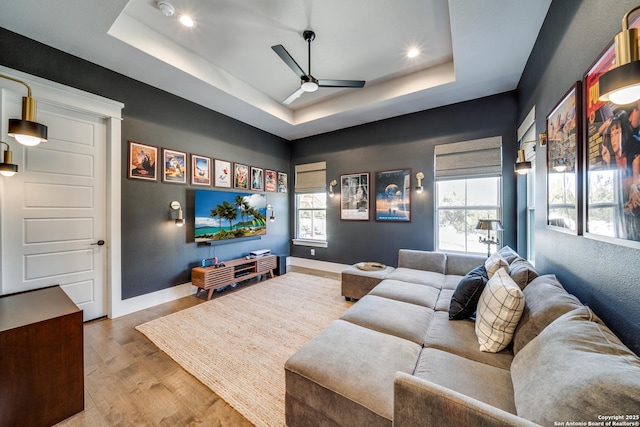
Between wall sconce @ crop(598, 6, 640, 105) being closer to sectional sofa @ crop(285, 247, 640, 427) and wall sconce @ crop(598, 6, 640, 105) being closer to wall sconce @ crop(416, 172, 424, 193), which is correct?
sectional sofa @ crop(285, 247, 640, 427)

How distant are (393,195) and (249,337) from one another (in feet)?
11.0

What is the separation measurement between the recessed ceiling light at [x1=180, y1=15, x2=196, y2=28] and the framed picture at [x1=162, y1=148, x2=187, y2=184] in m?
1.65

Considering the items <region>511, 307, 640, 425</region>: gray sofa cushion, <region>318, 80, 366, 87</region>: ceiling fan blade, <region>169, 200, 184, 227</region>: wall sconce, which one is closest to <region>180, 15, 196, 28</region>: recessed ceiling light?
<region>318, 80, 366, 87</region>: ceiling fan blade

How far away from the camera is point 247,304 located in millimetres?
3219

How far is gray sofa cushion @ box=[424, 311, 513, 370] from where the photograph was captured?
53.9 inches

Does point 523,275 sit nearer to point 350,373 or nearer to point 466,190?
point 350,373

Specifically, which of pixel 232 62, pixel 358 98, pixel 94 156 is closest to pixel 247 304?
pixel 94 156

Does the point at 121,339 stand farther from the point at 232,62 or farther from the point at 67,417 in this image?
the point at 232,62

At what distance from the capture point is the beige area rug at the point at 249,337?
1.70 metres

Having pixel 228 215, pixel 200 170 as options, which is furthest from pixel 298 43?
pixel 228 215

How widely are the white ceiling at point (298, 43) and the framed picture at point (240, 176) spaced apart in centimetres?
102

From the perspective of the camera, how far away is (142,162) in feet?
10.4

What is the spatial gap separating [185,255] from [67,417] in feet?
7.47

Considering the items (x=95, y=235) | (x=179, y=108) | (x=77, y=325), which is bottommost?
(x=77, y=325)
